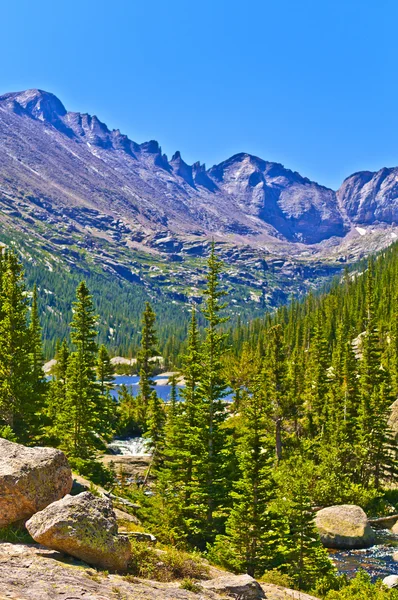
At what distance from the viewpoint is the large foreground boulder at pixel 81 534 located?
1335cm

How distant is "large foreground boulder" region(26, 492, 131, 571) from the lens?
13352 millimetres

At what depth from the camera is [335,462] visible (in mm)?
45750

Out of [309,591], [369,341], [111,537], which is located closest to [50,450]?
[111,537]

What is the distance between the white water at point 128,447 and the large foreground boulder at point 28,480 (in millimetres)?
42210

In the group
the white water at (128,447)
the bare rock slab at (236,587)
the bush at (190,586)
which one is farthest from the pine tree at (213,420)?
the white water at (128,447)

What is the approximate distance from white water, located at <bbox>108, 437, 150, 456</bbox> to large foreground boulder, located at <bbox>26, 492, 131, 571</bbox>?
44161 millimetres

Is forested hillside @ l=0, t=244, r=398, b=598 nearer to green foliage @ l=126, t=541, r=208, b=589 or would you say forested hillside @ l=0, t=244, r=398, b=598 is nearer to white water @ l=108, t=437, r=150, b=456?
white water @ l=108, t=437, r=150, b=456

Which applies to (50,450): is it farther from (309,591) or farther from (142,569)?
(309,591)

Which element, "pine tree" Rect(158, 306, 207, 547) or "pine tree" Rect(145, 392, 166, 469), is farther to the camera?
"pine tree" Rect(145, 392, 166, 469)

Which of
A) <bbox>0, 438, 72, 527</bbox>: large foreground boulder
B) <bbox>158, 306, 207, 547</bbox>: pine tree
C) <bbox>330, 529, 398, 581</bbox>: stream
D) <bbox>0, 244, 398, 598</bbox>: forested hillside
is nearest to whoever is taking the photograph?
<bbox>0, 438, 72, 527</bbox>: large foreground boulder

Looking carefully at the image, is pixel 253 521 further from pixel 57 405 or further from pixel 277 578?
pixel 57 405

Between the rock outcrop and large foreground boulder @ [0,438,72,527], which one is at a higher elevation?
large foreground boulder @ [0,438,72,527]

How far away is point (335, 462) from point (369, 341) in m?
17.6

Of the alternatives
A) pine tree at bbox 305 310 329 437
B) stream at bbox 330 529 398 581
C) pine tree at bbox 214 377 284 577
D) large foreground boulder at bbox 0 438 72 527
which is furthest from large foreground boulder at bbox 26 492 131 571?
pine tree at bbox 305 310 329 437
